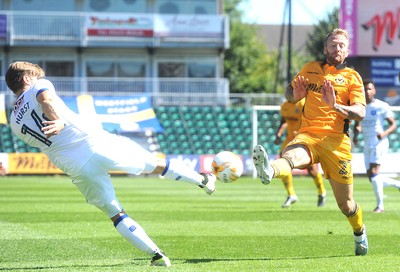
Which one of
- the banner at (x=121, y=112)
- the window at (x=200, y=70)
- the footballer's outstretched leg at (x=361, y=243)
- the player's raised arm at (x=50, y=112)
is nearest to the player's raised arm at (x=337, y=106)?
the footballer's outstretched leg at (x=361, y=243)

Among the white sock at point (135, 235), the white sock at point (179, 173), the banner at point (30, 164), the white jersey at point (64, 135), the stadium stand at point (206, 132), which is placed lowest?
the banner at point (30, 164)

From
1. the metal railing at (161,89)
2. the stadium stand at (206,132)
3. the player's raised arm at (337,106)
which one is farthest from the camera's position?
the metal railing at (161,89)

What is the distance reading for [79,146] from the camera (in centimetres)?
870

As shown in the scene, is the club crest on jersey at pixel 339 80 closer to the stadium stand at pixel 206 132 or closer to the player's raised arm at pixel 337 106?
the player's raised arm at pixel 337 106

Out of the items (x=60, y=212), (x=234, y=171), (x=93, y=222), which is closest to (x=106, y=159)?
(x=234, y=171)

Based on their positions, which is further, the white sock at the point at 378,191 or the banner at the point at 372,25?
the banner at the point at 372,25

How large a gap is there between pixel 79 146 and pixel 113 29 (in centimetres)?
3711

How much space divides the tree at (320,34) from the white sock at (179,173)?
182 ft

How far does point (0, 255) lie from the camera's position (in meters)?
10.4

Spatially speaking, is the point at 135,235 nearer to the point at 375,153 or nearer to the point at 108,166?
the point at 108,166

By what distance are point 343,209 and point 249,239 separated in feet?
8.06

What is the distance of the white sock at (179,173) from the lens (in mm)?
8945

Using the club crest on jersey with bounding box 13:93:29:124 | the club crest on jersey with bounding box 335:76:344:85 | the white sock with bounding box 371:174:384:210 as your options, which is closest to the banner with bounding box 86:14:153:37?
the white sock with bounding box 371:174:384:210

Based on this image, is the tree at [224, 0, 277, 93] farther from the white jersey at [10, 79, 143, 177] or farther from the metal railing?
the white jersey at [10, 79, 143, 177]
